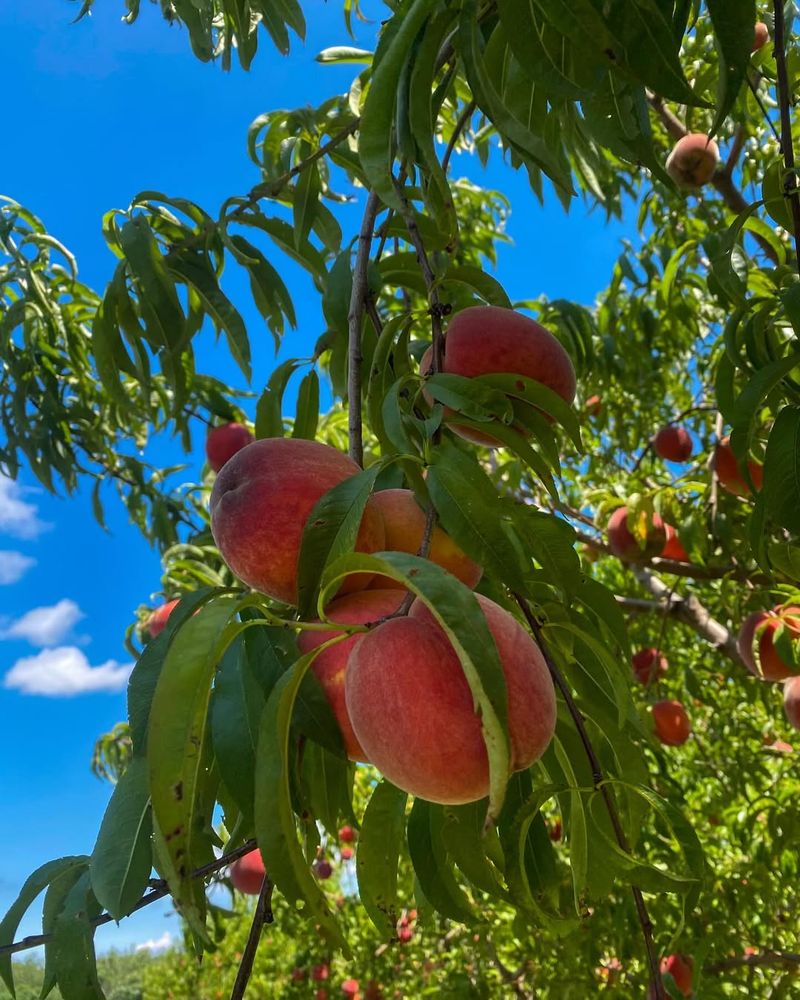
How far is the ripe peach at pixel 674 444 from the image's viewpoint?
99.5 inches

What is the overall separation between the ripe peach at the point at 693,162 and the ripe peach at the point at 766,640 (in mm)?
1089

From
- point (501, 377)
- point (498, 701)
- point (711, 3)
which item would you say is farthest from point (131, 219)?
point (498, 701)

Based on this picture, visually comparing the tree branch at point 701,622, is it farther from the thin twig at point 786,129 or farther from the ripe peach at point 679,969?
the thin twig at point 786,129

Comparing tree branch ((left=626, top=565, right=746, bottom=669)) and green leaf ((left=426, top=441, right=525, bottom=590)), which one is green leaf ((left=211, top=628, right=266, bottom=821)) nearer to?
green leaf ((left=426, top=441, right=525, bottom=590))

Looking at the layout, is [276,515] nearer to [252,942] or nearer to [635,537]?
[252,942]

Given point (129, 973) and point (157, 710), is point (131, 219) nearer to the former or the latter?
point (157, 710)

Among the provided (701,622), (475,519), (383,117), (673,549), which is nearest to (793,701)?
(701,622)

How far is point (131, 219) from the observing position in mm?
1205

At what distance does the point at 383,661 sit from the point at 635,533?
1750mm

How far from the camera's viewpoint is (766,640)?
1.87m

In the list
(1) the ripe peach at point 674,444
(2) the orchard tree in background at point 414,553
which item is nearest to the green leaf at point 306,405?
(2) the orchard tree in background at point 414,553

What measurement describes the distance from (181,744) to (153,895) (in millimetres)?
241

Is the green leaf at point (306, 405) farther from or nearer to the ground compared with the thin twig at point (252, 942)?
farther from the ground

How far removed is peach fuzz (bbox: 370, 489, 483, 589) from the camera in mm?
704
